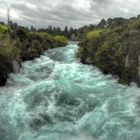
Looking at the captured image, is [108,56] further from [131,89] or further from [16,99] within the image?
[16,99]

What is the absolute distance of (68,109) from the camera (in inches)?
798

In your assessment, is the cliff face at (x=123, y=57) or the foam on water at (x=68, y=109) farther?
the cliff face at (x=123, y=57)

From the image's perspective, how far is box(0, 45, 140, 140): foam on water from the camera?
16719 mm

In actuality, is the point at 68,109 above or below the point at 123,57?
below

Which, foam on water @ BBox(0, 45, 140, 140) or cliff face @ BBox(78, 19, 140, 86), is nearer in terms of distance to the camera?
foam on water @ BBox(0, 45, 140, 140)

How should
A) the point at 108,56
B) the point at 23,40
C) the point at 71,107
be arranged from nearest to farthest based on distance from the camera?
the point at 71,107, the point at 108,56, the point at 23,40

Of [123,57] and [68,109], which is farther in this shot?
[123,57]

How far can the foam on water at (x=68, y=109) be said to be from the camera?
16719 millimetres

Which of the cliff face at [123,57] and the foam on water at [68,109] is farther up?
the cliff face at [123,57]

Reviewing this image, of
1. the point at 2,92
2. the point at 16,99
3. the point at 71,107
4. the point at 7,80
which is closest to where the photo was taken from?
the point at 71,107

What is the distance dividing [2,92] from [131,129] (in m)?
11.4

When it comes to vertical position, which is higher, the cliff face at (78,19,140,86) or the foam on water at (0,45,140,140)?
the cliff face at (78,19,140,86)

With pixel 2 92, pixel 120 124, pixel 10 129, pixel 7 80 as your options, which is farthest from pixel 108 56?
pixel 10 129

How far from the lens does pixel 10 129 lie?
17.0 m
